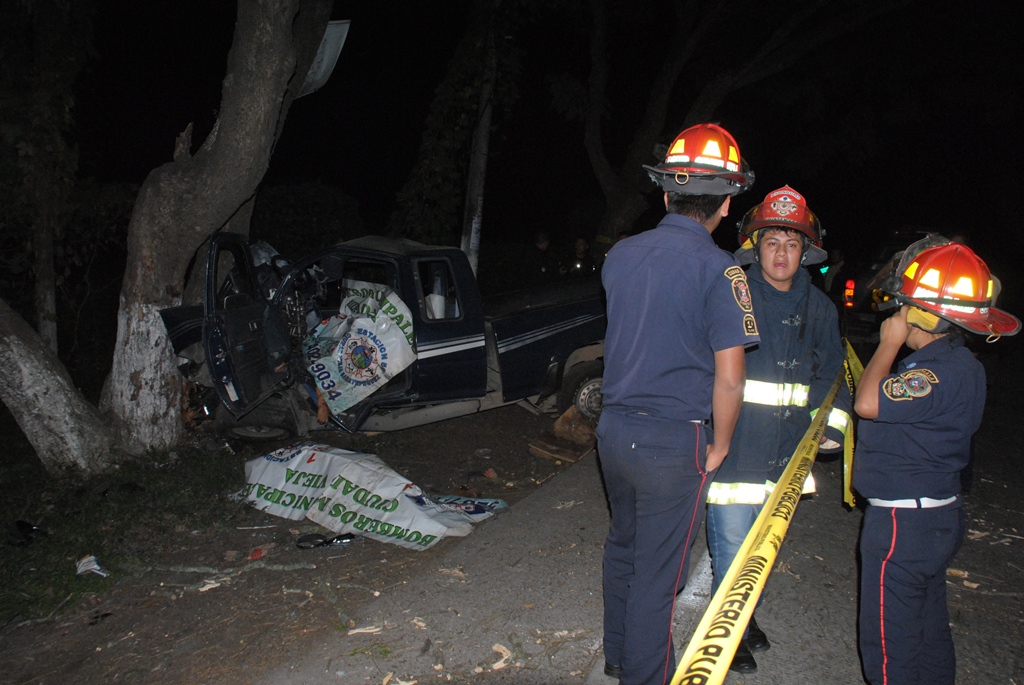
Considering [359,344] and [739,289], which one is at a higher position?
[739,289]

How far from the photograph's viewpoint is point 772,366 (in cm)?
321

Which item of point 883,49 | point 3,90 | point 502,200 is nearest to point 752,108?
point 883,49

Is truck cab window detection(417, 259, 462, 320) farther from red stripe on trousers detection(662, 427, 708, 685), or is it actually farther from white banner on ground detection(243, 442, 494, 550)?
red stripe on trousers detection(662, 427, 708, 685)

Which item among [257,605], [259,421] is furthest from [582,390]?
[257,605]

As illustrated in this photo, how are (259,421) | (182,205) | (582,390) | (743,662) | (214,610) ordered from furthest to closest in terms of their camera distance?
(582,390)
(259,421)
(182,205)
(214,610)
(743,662)

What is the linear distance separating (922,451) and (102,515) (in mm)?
4957

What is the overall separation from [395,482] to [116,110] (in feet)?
35.3

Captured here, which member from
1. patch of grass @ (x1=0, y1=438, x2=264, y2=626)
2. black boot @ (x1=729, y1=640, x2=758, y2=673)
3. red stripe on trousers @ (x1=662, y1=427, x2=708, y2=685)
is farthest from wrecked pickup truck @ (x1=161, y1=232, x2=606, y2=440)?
red stripe on trousers @ (x1=662, y1=427, x2=708, y2=685)

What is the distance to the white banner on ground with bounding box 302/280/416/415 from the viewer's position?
636cm

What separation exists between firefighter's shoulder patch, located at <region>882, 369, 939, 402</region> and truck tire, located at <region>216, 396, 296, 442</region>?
16.7 feet

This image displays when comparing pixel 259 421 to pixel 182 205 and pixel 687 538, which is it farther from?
pixel 687 538

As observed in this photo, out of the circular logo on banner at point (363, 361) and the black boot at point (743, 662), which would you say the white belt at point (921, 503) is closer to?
the black boot at point (743, 662)

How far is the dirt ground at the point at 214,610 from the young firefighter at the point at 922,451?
2514 millimetres

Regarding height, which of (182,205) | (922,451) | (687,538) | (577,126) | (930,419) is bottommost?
(687,538)
